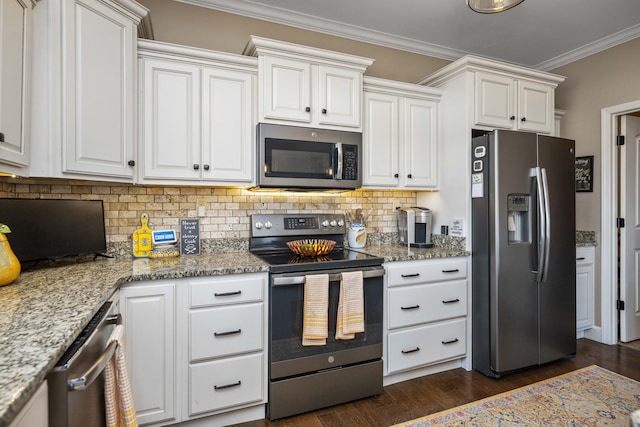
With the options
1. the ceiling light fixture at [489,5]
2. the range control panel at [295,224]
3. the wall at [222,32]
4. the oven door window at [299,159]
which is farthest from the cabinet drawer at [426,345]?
the wall at [222,32]

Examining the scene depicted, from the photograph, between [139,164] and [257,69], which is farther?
[257,69]

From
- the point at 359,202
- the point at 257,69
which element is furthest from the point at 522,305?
the point at 257,69

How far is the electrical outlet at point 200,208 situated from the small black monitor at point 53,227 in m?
0.58

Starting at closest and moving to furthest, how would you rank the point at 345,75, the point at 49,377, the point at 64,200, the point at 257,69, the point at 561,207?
1. the point at 49,377
2. the point at 64,200
3. the point at 257,69
4. the point at 345,75
5. the point at 561,207

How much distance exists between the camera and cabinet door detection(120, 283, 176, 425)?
5.80ft

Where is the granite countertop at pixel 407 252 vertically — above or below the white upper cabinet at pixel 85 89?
below

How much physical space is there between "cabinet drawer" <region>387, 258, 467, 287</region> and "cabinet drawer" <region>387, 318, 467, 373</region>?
1.11 ft

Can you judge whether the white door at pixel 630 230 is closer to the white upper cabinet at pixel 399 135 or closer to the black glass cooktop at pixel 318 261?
the white upper cabinet at pixel 399 135

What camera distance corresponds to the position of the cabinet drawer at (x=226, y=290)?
1886mm

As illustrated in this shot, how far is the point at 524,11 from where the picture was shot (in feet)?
8.95

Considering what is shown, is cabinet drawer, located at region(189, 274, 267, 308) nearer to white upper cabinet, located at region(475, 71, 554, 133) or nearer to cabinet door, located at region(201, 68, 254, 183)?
cabinet door, located at region(201, 68, 254, 183)

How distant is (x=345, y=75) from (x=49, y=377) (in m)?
2.33

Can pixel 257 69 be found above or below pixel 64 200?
above

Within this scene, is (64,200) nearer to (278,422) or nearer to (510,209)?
(278,422)
